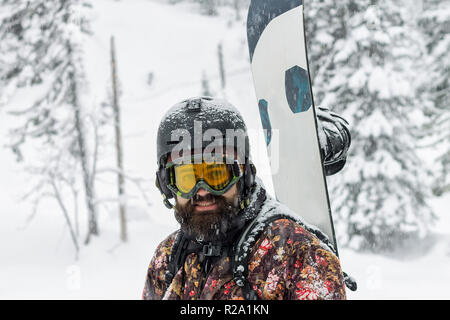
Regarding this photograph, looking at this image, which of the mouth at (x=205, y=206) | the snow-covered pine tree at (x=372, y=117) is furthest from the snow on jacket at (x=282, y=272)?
the snow-covered pine tree at (x=372, y=117)

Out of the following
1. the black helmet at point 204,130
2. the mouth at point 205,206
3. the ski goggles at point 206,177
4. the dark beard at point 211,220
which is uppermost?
the black helmet at point 204,130

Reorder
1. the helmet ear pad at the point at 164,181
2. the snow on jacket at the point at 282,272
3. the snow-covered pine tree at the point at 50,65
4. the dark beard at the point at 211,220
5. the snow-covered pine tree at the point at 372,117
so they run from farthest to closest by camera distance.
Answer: the snow-covered pine tree at the point at 50,65, the snow-covered pine tree at the point at 372,117, the helmet ear pad at the point at 164,181, the dark beard at the point at 211,220, the snow on jacket at the point at 282,272

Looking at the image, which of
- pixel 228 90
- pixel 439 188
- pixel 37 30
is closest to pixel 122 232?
pixel 37 30

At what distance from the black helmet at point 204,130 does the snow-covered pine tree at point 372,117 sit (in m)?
13.5

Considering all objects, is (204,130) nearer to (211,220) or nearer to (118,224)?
(211,220)

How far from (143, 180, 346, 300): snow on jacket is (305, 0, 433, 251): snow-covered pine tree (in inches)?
543

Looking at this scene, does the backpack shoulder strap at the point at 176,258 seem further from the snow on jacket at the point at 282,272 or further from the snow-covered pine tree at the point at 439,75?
the snow-covered pine tree at the point at 439,75

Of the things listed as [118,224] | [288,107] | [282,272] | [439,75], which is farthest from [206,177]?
[118,224]

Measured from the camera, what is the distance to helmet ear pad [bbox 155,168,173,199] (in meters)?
2.40

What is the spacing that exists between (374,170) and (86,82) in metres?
11.6

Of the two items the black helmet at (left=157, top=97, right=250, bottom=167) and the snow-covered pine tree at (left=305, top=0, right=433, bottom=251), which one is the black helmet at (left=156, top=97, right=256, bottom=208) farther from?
the snow-covered pine tree at (left=305, top=0, right=433, bottom=251)

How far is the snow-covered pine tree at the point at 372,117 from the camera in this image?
49.0 ft

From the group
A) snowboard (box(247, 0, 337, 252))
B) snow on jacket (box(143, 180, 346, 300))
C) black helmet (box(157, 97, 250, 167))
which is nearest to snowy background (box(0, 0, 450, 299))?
snowboard (box(247, 0, 337, 252))
